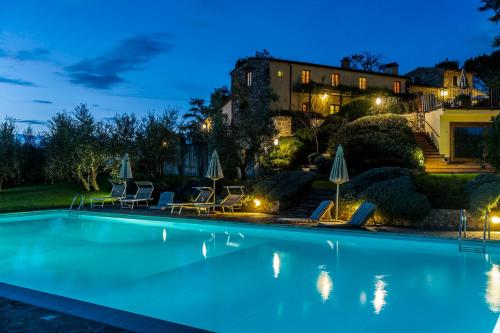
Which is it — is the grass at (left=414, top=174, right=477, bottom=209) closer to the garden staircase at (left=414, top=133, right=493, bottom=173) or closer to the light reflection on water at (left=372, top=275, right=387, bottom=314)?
the light reflection on water at (left=372, top=275, right=387, bottom=314)

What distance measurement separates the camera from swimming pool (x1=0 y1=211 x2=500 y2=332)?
542 cm

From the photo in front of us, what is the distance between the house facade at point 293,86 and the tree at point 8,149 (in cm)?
1406

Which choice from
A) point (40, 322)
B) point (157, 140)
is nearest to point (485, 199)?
point (40, 322)

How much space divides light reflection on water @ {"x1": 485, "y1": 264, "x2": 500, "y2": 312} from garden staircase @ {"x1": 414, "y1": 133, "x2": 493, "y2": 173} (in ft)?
45.8

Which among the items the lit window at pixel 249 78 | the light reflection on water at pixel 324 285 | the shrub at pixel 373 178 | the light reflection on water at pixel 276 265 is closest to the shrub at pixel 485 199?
the shrub at pixel 373 178

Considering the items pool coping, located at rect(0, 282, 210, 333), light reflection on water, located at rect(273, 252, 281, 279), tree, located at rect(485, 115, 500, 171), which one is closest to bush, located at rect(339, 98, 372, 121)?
tree, located at rect(485, 115, 500, 171)

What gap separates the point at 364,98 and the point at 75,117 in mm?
19820

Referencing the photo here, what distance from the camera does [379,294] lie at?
21.0 ft

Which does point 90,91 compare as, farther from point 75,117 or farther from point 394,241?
point 394,241

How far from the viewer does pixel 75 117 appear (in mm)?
24719

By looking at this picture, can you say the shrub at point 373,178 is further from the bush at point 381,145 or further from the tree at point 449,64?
the tree at point 449,64

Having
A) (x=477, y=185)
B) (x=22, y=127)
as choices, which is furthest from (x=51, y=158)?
(x=477, y=185)

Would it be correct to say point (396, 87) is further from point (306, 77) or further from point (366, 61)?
point (366, 61)

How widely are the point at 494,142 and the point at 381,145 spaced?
10494 millimetres
